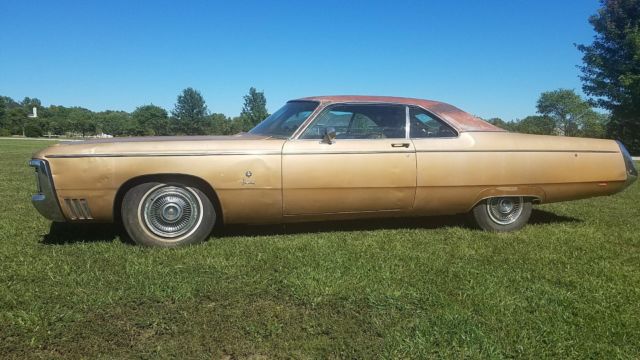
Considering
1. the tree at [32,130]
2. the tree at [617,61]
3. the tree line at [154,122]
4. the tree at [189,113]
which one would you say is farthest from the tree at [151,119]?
the tree at [617,61]

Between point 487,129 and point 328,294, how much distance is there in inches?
106

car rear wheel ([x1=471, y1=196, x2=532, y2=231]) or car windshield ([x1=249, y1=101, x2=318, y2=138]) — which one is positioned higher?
car windshield ([x1=249, y1=101, x2=318, y2=138])

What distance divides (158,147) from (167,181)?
11.7 inches

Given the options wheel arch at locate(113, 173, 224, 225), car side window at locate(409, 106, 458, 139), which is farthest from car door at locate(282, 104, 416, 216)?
wheel arch at locate(113, 173, 224, 225)

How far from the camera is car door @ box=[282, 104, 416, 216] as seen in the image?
13.7 ft

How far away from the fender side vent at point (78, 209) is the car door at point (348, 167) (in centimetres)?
163

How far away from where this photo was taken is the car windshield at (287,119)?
4465 mm

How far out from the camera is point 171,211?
405 cm

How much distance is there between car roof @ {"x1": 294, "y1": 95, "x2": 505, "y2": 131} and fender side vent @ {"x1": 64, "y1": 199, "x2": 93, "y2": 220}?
228 cm

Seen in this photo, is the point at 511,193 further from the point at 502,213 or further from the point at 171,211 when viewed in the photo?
the point at 171,211

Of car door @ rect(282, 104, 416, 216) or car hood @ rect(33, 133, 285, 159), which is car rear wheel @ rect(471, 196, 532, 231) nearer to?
car door @ rect(282, 104, 416, 216)

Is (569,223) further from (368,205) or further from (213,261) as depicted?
(213,261)

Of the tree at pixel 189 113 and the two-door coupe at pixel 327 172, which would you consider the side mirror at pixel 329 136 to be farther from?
the tree at pixel 189 113

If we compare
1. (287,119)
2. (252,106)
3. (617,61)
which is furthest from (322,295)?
(252,106)
